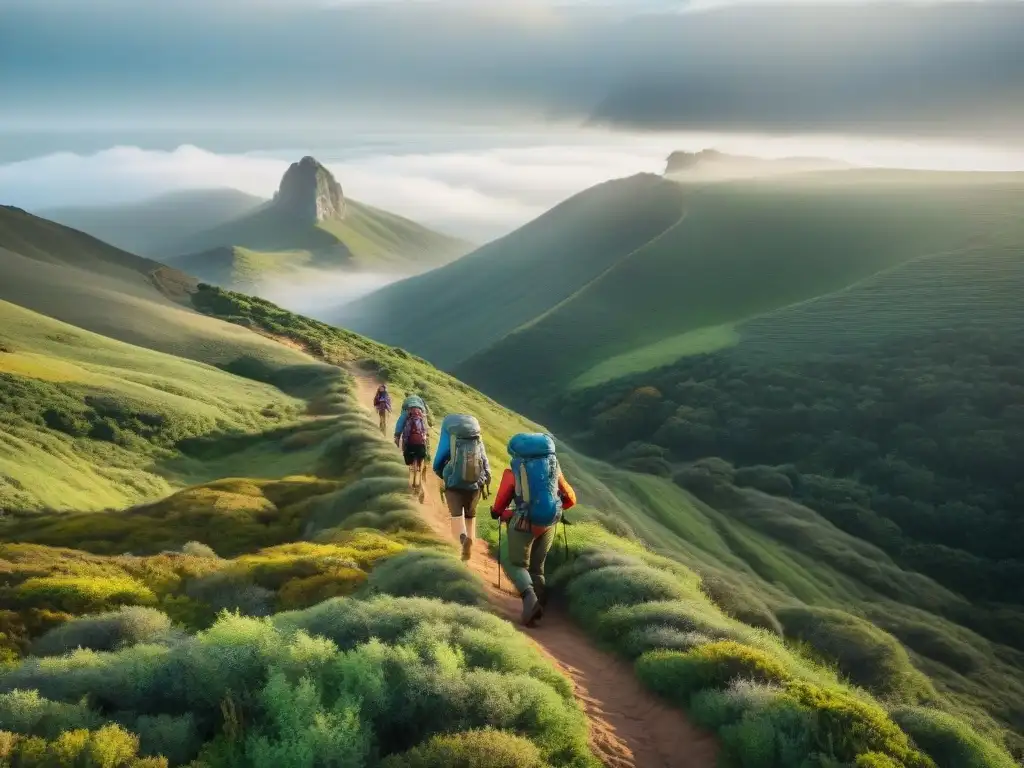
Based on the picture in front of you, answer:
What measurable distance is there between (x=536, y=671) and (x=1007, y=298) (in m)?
175

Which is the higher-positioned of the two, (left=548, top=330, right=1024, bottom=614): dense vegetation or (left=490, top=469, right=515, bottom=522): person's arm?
(left=490, top=469, right=515, bottom=522): person's arm

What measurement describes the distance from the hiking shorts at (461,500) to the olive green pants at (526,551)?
9.83 feet

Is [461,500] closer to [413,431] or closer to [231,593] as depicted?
[231,593]

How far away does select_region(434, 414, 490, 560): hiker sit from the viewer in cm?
1686

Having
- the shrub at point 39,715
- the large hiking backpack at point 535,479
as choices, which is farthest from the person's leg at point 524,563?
the shrub at point 39,715

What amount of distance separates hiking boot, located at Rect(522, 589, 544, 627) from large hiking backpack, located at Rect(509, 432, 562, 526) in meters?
1.50

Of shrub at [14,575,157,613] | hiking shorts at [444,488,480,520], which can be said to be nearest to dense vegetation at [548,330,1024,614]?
hiking shorts at [444,488,480,520]

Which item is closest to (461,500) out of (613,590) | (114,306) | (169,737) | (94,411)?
(613,590)

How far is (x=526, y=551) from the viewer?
1430cm

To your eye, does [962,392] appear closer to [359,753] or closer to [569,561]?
[569,561]

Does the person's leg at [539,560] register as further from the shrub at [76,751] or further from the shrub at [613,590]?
the shrub at [76,751]

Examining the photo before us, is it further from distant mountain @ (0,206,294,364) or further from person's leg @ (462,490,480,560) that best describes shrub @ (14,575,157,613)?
distant mountain @ (0,206,294,364)

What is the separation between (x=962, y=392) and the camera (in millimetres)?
126938

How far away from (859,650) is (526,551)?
2661cm
